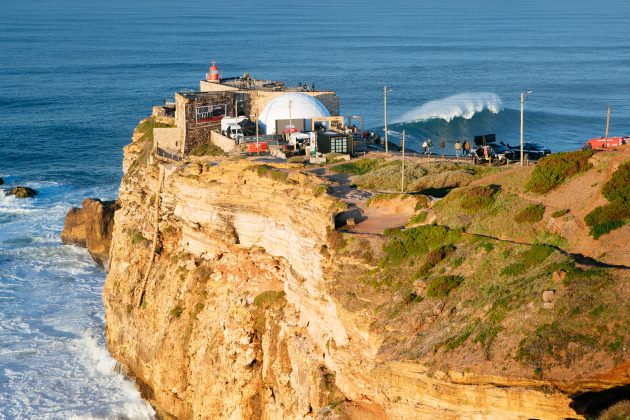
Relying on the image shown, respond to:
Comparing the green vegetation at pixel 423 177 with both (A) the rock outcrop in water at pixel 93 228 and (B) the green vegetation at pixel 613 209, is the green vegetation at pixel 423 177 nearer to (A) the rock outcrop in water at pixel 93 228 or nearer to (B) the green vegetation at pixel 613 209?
(B) the green vegetation at pixel 613 209

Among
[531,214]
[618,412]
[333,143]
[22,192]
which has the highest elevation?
[333,143]

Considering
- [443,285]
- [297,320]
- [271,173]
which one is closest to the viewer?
[443,285]

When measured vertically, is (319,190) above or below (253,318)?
above

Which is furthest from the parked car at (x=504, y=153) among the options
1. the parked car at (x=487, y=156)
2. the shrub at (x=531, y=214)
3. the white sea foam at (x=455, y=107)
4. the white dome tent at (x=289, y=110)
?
the white sea foam at (x=455, y=107)

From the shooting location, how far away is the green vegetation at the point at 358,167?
38.6m

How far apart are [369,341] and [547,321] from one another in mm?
5092

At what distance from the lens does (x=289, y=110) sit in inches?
1989

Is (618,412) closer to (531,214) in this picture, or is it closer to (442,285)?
(442,285)

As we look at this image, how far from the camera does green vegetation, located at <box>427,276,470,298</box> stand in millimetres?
24141

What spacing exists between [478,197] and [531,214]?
2.26m

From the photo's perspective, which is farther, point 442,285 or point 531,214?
point 531,214

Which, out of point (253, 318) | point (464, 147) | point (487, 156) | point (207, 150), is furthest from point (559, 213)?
point (207, 150)

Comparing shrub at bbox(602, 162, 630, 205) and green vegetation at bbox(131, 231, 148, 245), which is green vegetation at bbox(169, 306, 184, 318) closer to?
green vegetation at bbox(131, 231, 148, 245)

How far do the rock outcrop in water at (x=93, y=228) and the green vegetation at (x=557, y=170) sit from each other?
3067 centimetres
